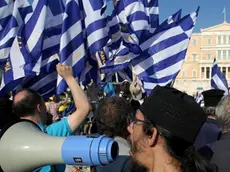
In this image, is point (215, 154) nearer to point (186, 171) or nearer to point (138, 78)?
point (186, 171)

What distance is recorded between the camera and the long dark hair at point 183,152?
5.08 feet

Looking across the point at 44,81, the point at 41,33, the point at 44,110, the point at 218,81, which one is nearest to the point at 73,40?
the point at 41,33

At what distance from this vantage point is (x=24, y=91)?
2.70m

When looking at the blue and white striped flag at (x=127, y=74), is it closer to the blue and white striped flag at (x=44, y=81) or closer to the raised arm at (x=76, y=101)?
the blue and white striped flag at (x=44, y=81)

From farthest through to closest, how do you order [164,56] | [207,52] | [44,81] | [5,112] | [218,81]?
[207,52]
[218,81]
[164,56]
[44,81]
[5,112]

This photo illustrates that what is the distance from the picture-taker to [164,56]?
8.25m

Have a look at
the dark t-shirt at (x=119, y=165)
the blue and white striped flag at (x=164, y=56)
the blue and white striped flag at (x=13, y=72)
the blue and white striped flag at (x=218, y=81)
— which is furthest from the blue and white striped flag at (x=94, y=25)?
the dark t-shirt at (x=119, y=165)

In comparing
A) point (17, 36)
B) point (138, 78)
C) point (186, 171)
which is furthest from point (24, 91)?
point (138, 78)

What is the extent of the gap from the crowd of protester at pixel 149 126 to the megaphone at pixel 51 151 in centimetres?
30

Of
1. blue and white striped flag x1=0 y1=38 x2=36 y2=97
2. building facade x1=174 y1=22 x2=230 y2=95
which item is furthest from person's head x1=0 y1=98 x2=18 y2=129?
building facade x1=174 y1=22 x2=230 y2=95

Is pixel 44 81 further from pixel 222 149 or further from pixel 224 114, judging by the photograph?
pixel 222 149

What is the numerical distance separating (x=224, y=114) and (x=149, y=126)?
1.72 metres

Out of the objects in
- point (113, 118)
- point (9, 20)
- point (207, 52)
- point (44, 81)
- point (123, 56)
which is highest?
point (9, 20)

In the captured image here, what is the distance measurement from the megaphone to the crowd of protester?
305 millimetres
